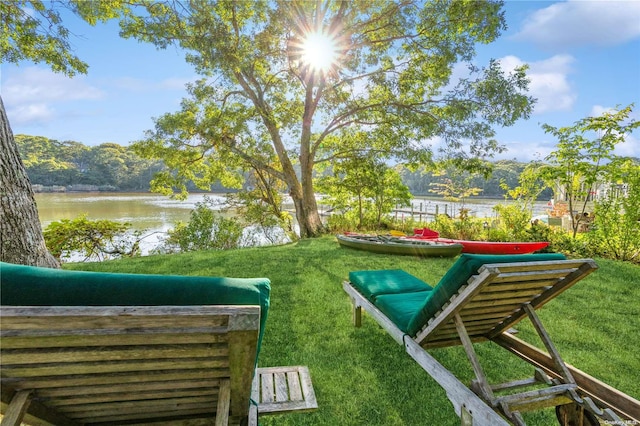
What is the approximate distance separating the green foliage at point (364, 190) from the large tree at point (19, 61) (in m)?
8.32

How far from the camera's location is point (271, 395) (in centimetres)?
217

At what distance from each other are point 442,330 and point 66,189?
58.0 m

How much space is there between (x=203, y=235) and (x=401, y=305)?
23.5 feet

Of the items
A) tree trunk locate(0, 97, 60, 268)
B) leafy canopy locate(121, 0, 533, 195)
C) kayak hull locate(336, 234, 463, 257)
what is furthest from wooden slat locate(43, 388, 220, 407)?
leafy canopy locate(121, 0, 533, 195)

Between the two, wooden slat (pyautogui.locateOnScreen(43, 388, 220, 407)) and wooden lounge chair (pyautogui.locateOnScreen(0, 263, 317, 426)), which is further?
wooden slat (pyautogui.locateOnScreen(43, 388, 220, 407))

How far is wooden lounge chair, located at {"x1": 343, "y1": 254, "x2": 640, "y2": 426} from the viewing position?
5.22 ft

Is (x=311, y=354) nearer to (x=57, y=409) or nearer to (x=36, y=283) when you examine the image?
(x=57, y=409)

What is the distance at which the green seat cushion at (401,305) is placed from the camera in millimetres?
2283

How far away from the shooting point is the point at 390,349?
2.86m

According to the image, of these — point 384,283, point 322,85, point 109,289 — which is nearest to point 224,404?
point 109,289

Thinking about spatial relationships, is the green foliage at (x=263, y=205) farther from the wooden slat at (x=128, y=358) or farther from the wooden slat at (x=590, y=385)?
the wooden slat at (x=128, y=358)

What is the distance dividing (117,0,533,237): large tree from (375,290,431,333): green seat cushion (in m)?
7.30

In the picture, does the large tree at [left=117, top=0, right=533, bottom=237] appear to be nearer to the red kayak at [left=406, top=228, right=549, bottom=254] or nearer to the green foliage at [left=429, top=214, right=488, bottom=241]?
the green foliage at [left=429, top=214, right=488, bottom=241]

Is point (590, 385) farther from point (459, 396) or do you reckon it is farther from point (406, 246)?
point (406, 246)
